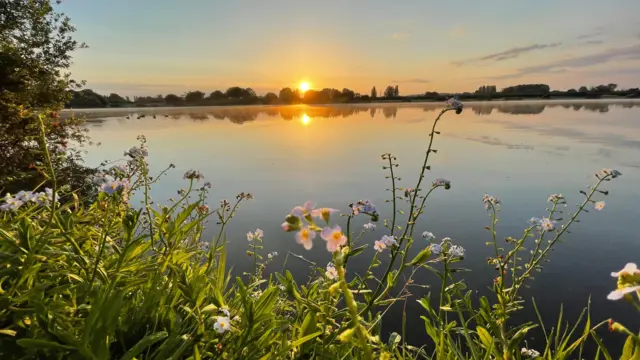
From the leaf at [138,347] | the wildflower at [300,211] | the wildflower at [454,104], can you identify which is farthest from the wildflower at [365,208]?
the leaf at [138,347]

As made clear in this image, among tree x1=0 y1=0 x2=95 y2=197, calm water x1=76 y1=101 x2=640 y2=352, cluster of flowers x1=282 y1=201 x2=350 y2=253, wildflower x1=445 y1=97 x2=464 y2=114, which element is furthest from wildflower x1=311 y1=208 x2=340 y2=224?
tree x1=0 y1=0 x2=95 y2=197

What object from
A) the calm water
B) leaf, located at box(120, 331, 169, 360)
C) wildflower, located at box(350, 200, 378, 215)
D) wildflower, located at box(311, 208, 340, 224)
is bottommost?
the calm water

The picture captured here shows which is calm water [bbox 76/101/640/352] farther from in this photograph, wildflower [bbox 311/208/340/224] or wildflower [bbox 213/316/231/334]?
wildflower [bbox 311/208/340/224]

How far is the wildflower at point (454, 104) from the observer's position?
1.92 metres

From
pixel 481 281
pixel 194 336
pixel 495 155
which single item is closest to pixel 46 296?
pixel 194 336

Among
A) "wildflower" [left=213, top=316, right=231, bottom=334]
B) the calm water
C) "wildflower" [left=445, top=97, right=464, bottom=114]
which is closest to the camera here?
"wildflower" [left=213, top=316, right=231, bottom=334]

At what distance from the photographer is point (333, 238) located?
89 centimetres

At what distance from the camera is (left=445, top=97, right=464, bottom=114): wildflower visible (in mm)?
1916

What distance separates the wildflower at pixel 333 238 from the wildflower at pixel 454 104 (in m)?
1.29

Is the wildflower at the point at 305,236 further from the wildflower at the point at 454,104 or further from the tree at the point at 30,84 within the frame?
the tree at the point at 30,84

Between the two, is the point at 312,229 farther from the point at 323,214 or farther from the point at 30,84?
the point at 30,84

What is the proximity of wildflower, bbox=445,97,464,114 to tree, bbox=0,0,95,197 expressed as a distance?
23.0 ft

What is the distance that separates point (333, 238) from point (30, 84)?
10065mm

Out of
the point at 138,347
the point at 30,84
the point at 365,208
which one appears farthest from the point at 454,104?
the point at 30,84
